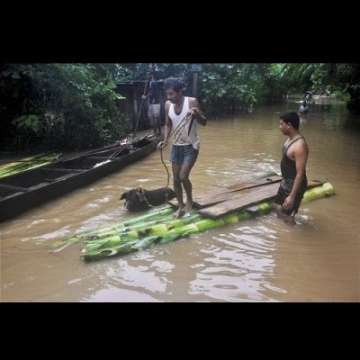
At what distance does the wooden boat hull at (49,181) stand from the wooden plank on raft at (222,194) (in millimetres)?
1832

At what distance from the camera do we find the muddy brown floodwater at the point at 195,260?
13.2 ft

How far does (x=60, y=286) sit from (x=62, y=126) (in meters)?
6.46

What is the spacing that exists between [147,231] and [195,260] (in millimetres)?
700

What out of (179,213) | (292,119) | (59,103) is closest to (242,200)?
(179,213)

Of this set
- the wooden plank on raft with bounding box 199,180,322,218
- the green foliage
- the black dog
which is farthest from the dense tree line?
the wooden plank on raft with bounding box 199,180,322,218

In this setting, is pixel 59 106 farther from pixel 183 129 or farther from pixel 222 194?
pixel 183 129

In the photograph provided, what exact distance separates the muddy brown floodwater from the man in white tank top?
2.77 ft

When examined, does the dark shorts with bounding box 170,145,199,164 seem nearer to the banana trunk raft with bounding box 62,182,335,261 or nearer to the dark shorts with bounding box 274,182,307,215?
the banana trunk raft with bounding box 62,182,335,261

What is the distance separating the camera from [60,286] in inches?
161

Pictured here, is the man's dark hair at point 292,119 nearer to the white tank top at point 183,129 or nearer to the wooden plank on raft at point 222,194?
the white tank top at point 183,129

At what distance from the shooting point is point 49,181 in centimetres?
671
